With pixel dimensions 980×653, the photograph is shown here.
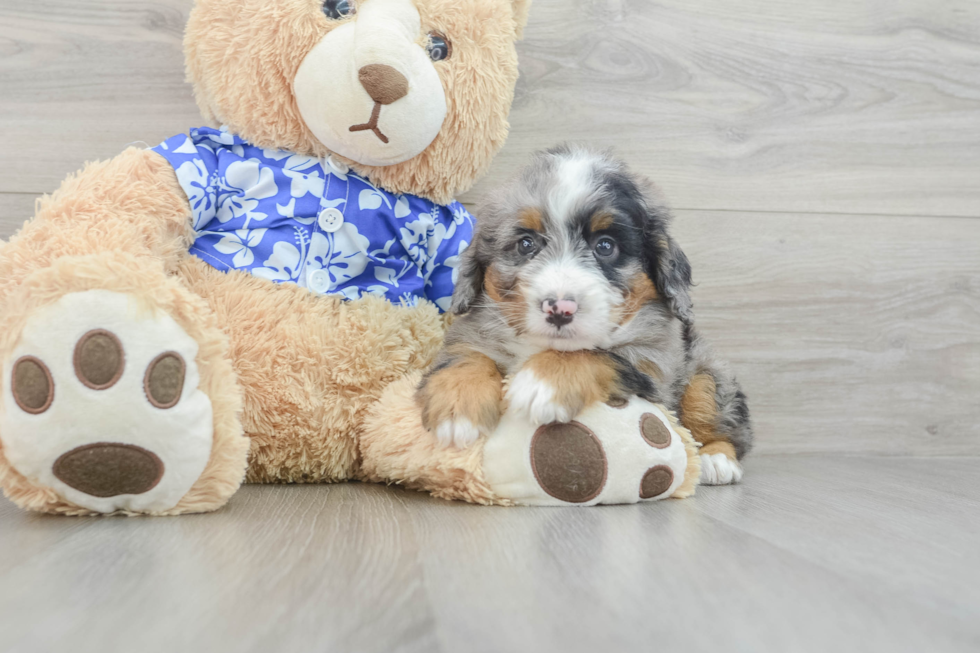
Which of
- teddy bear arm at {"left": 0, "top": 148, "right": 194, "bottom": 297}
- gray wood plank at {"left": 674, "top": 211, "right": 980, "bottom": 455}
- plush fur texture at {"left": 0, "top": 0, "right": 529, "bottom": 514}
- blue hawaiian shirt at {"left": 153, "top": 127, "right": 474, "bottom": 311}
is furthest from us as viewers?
gray wood plank at {"left": 674, "top": 211, "right": 980, "bottom": 455}

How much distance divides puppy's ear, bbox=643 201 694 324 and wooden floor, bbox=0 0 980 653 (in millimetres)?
471

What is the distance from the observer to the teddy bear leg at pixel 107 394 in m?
1.33

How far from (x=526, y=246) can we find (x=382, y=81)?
0.53m

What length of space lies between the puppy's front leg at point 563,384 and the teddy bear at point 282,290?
4cm

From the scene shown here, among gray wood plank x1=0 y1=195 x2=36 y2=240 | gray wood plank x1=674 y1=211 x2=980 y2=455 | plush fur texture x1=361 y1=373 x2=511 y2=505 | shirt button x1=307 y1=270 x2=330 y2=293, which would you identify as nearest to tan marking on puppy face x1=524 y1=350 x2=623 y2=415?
plush fur texture x1=361 y1=373 x2=511 y2=505

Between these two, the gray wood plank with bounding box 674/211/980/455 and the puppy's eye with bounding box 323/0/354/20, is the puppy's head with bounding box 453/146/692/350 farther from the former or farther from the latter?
the gray wood plank with bounding box 674/211/980/455

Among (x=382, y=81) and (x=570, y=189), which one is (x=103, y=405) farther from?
(x=570, y=189)

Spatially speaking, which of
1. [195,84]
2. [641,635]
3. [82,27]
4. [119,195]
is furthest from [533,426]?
[82,27]

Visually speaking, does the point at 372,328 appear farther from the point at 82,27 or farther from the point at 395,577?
the point at 82,27

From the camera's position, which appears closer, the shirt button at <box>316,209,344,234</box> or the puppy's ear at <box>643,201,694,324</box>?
the puppy's ear at <box>643,201,694,324</box>

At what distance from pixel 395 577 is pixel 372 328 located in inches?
35.8

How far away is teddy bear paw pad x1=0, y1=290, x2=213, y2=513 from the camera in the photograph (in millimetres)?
1331

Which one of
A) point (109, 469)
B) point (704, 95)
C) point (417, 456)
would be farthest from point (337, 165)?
point (704, 95)

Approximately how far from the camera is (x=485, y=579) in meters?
1.09
